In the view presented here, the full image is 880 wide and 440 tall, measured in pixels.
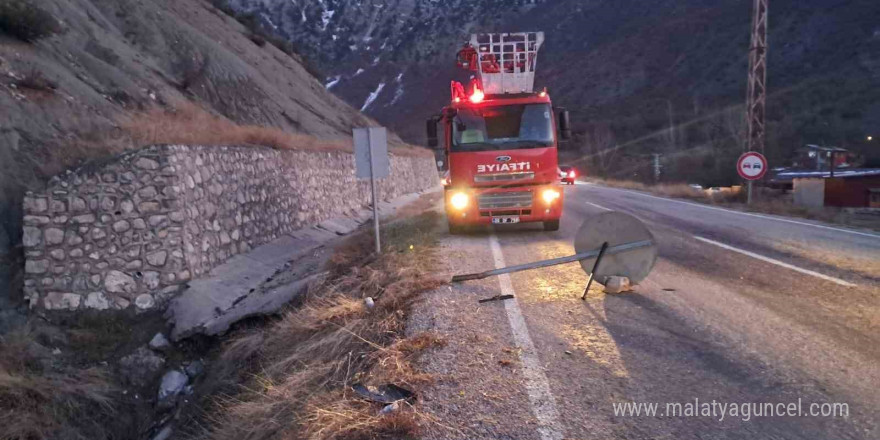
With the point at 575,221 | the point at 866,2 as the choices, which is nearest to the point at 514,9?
the point at 866,2

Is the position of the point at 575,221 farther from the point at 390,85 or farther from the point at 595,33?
the point at 390,85

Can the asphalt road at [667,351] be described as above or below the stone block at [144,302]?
above

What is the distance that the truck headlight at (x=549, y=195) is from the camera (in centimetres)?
1155

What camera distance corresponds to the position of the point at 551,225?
12.3 meters

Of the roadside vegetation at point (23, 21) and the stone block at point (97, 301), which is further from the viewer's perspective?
the roadside vegetation at point (23, 21)

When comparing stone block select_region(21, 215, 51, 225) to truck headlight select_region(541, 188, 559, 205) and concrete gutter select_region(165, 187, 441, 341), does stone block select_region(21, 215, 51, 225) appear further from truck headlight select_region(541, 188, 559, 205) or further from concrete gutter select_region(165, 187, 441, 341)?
truck headlight select_region(541, 188, 559, 205)

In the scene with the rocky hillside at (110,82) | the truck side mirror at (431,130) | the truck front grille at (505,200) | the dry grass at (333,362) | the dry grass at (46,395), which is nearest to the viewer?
the dry grass at (333,362)

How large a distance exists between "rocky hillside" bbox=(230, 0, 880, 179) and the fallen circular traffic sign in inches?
844

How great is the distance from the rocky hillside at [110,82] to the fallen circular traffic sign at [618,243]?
7425mm

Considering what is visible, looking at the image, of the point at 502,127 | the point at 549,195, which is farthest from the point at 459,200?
the point at 549,195

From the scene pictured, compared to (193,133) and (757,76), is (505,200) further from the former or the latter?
(757,76)

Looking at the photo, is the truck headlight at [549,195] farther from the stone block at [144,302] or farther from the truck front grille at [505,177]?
the stone block at [144,302]

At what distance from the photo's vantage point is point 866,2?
54469 millimetres

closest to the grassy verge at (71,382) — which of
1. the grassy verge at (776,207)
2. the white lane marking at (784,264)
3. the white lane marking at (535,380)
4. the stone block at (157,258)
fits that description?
the stone block at (157,258)
